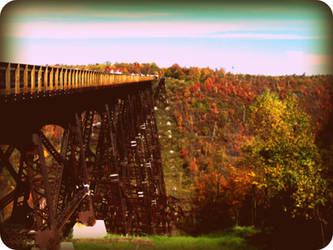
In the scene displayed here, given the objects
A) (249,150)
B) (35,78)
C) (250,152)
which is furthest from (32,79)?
(250,152)

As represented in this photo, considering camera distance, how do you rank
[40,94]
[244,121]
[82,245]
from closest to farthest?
1. [40,94]
2. [82,245]
3. [244,121]

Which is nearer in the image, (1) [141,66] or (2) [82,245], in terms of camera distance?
(2) [82,245]

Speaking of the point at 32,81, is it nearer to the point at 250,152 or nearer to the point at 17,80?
the point at 17,80

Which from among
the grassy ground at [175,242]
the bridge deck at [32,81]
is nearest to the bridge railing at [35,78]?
the bridge deck at [32,81]

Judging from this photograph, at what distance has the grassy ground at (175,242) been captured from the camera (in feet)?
32.3

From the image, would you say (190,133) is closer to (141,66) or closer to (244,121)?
(244,121)

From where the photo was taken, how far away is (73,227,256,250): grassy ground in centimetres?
984

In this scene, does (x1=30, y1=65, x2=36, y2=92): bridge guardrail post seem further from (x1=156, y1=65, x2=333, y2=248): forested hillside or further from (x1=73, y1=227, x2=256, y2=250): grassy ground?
(x1=156, y1=65, x2=333, y2=248): forested hillside

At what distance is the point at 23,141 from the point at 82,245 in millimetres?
5274

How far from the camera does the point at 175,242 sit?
18016mm

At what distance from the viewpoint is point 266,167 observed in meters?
16.7

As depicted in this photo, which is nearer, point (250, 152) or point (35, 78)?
point (35, 78)

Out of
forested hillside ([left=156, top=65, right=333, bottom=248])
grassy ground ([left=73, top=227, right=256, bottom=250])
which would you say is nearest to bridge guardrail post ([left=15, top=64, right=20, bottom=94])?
grassy ground ([left=73, top=227, right=256, bottom=250])

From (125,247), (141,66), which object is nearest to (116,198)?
(125,247)
